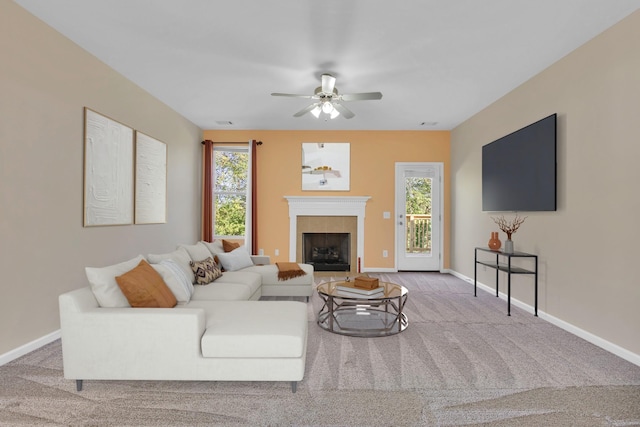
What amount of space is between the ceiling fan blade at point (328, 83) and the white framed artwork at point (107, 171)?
2363 millimetres

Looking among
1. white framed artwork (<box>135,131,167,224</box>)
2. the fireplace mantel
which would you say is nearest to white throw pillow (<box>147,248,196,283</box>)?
white framed artwork (<box>135,131,167,224</box>)

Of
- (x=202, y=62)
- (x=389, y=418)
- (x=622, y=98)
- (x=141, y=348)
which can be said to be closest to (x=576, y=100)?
(x=622, y=98)

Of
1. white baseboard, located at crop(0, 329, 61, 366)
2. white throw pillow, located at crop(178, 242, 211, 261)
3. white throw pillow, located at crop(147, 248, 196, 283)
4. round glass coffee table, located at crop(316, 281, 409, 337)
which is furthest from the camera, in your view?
white throw pillow, located at crop(178, 242, 211, 261)

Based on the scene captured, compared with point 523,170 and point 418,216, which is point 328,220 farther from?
point 523,170

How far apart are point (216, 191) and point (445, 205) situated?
4408 millimetres

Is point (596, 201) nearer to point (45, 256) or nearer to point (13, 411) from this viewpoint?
point (13, 411)

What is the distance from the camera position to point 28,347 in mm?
2867

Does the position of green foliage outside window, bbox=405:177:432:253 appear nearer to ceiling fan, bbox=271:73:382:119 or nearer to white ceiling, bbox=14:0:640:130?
white ceiling, bbox=14:0:640:130

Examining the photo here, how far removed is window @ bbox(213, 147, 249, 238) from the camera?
6.84 metres

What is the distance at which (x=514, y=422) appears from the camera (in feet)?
6.47

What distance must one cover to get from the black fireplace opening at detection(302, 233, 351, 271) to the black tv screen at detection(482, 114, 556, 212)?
274 centimetres

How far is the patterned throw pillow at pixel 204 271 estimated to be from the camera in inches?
145

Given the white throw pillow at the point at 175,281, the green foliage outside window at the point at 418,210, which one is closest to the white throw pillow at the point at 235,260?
the white throw pillow at the point at 175,281

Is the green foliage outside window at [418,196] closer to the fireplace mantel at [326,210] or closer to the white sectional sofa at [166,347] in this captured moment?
the fireplace mantel at [326,210]
